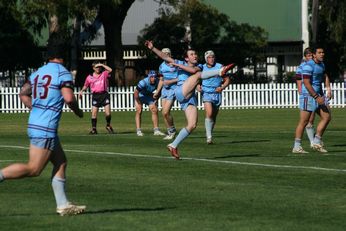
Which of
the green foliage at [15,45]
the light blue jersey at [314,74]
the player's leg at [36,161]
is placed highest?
the green foliage at [15,45]

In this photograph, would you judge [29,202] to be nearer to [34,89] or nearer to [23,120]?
[34,89]

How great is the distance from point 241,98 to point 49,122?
4193 cm

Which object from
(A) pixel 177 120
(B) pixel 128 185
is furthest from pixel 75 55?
(B) pixel 128 185

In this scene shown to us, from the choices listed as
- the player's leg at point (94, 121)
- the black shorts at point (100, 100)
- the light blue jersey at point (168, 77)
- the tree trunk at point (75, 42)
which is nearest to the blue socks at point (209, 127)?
the light blue jersey at point (168, 77)

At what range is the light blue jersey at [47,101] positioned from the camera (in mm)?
12711

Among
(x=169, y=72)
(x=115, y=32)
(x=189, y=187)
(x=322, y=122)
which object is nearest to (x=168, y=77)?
(x=169, y=72)

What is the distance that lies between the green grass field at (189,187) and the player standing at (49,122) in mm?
440

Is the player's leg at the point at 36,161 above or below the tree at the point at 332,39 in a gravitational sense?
below

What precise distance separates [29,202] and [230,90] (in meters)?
40.3

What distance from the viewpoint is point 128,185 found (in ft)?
53.4

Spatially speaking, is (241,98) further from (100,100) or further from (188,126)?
(188,126)

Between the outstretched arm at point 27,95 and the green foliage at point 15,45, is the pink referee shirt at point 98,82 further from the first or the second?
the green foliage at point 15,45

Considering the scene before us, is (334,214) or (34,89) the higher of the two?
(34,89)

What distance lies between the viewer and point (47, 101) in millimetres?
12766
